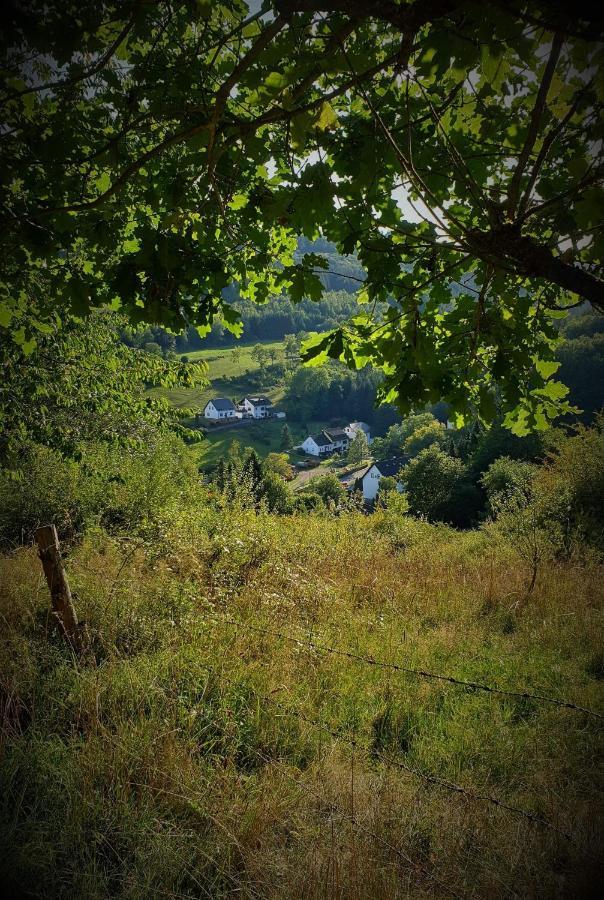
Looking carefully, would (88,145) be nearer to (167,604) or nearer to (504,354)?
(504,354)

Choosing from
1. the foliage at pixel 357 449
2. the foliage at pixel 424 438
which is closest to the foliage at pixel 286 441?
the foliage at pixel 357 449

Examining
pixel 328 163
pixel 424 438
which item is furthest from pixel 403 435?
pixel 328 163

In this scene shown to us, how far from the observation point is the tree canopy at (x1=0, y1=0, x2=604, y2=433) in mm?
1769

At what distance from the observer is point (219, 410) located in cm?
11469

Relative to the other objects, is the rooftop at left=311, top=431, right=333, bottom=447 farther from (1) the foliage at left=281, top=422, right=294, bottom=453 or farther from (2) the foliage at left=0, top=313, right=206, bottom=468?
(2) the foliage at left=0, top=313, right=206, bottom=468

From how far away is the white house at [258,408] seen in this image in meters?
118

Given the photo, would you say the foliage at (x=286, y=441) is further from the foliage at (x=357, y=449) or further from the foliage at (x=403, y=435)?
the foliage at (x=403, y=435)

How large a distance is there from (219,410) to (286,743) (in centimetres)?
11395

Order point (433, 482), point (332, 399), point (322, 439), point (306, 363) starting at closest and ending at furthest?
point (306, 363) < point (433, 482) < point (322, 439) < point (332, 399)

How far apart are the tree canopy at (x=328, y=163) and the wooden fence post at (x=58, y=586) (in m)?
2.31

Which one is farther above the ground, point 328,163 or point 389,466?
point 328,163

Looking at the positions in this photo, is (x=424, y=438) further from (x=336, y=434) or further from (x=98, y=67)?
(x=98, y=67)

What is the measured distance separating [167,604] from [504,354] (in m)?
4.48

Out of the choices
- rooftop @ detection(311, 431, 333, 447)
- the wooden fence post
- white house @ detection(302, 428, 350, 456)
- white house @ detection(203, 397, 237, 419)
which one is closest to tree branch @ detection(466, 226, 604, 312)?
the wooden fence post
